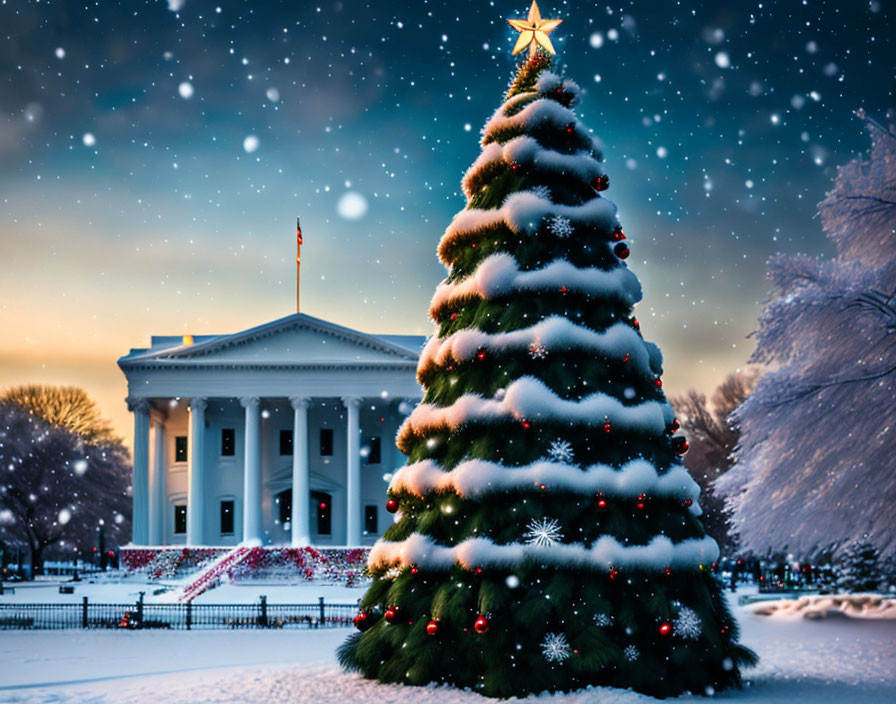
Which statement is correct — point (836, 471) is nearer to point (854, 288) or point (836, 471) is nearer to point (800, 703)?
point (854, 288)

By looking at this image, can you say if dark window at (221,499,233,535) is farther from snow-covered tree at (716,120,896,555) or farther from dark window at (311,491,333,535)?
snow-covered tree at (716,120,896,555)

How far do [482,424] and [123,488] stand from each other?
225 feet

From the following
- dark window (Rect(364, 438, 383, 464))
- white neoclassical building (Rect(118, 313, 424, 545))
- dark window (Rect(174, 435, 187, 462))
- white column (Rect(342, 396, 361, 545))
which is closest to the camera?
white neoclassical building (Rect(118, 313, 424, 545))

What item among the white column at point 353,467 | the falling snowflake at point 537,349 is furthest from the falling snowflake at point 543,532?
the white column at point 353,467

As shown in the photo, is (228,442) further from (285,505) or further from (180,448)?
(285,505)

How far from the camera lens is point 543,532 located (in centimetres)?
1180

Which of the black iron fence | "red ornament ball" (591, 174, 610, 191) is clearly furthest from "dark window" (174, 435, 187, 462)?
"red ornament ball" (591, 174, 610, 191)

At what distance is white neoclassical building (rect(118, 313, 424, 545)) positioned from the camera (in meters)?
53.5

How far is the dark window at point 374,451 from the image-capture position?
59000 mm

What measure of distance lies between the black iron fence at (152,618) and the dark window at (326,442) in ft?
88.2

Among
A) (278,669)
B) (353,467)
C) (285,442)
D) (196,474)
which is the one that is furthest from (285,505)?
(278,669)

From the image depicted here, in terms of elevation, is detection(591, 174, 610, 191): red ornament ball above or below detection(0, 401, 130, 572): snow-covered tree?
above

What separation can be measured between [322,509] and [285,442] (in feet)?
14.7

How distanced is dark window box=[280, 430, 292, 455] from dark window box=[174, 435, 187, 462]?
19.0 ft
